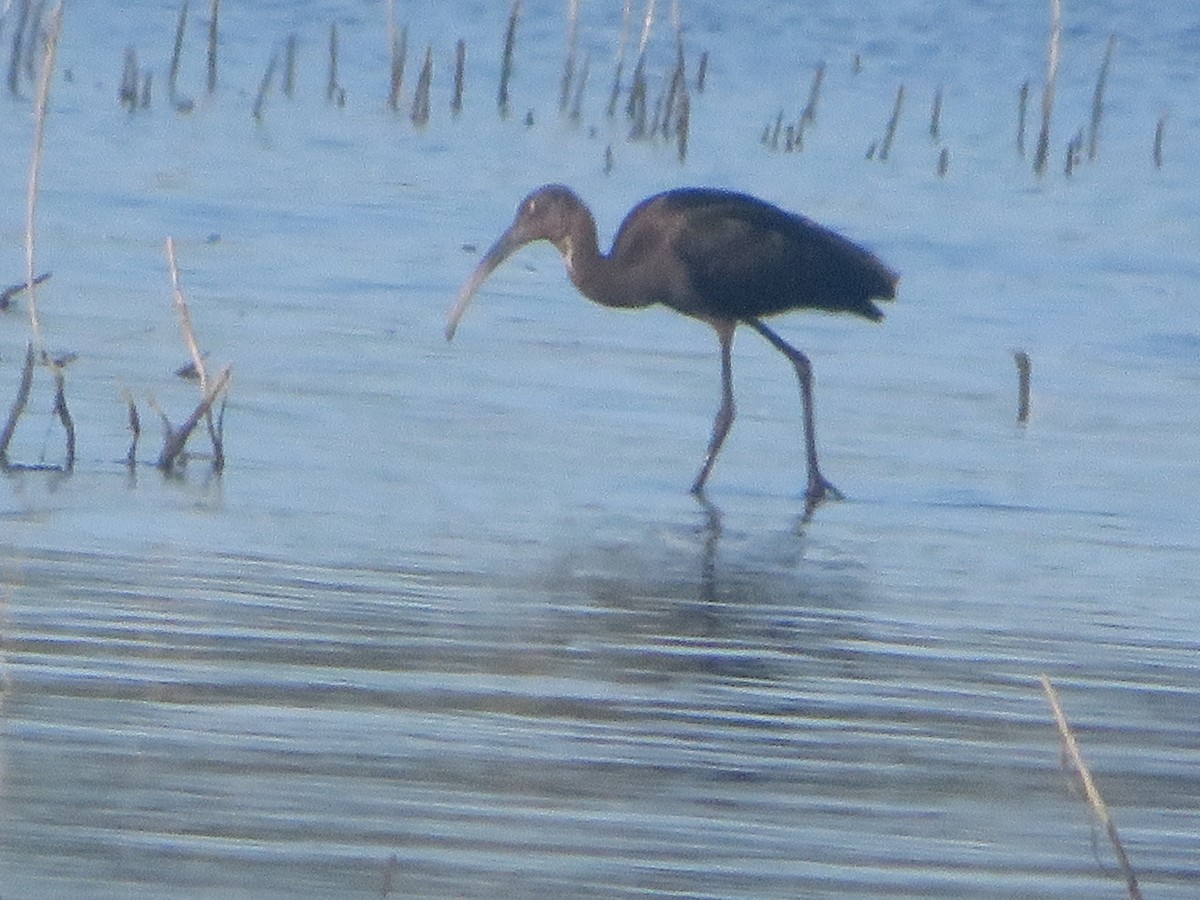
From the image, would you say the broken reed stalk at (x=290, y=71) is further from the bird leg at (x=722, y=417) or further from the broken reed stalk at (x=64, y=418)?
the broken reed stalk at (x=64, y=418)

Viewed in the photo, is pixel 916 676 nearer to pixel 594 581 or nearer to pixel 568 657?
pixel 568 657

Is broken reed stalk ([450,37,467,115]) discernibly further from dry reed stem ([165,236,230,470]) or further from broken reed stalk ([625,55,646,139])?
dry reed stem ([165,236,230,470])

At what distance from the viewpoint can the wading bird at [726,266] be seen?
1009cm

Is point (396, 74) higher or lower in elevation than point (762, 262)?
lower

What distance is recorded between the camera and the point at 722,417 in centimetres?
958

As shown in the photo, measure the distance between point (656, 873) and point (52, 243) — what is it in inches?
390

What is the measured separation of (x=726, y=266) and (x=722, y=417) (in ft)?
2.31

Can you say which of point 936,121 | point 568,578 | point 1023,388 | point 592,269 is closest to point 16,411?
→ point 568,578

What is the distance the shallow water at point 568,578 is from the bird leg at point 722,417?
0.10m

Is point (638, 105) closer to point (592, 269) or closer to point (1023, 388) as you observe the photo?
point (1023, 388)

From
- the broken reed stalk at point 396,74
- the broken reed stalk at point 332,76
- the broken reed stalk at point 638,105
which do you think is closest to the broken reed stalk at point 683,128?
the broken reed stalk at point 638,105

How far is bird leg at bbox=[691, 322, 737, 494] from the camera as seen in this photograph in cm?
916

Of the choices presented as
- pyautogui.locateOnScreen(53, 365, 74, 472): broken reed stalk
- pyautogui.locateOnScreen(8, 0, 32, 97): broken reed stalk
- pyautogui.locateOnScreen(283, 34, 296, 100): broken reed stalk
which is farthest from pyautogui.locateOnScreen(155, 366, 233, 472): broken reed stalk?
pyautogui.locateOnScreen(283, 34, 296, 100): broken reed stalk

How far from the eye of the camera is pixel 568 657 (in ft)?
20.8
